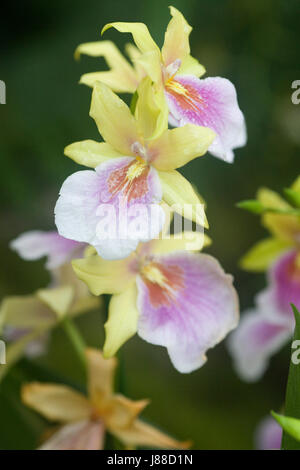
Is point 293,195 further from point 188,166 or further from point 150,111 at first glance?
point 188,166

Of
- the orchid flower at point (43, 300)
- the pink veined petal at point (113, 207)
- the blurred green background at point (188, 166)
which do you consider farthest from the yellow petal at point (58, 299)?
the blurred green background at point (188, 166)

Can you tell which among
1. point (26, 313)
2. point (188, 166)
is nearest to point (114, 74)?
point (26, 313)

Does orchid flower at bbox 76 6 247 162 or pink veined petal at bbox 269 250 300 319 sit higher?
orchid flower at bbox 76 6 247 162

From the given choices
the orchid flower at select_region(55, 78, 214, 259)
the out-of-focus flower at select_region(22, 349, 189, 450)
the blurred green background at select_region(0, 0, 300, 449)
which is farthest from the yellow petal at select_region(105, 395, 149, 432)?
the blurred green background at select_region(0, 0, 300, 449)

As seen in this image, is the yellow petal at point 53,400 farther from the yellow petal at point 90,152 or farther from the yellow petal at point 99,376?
the yellow petal at point 90,152

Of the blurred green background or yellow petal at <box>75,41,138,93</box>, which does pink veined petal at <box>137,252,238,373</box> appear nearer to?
yellow petal at <box>75,41,138,93</box>

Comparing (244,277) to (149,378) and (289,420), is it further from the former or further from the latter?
(289,420)

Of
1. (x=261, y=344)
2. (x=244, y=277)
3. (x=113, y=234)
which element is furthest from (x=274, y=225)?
(x=244, y=277)
